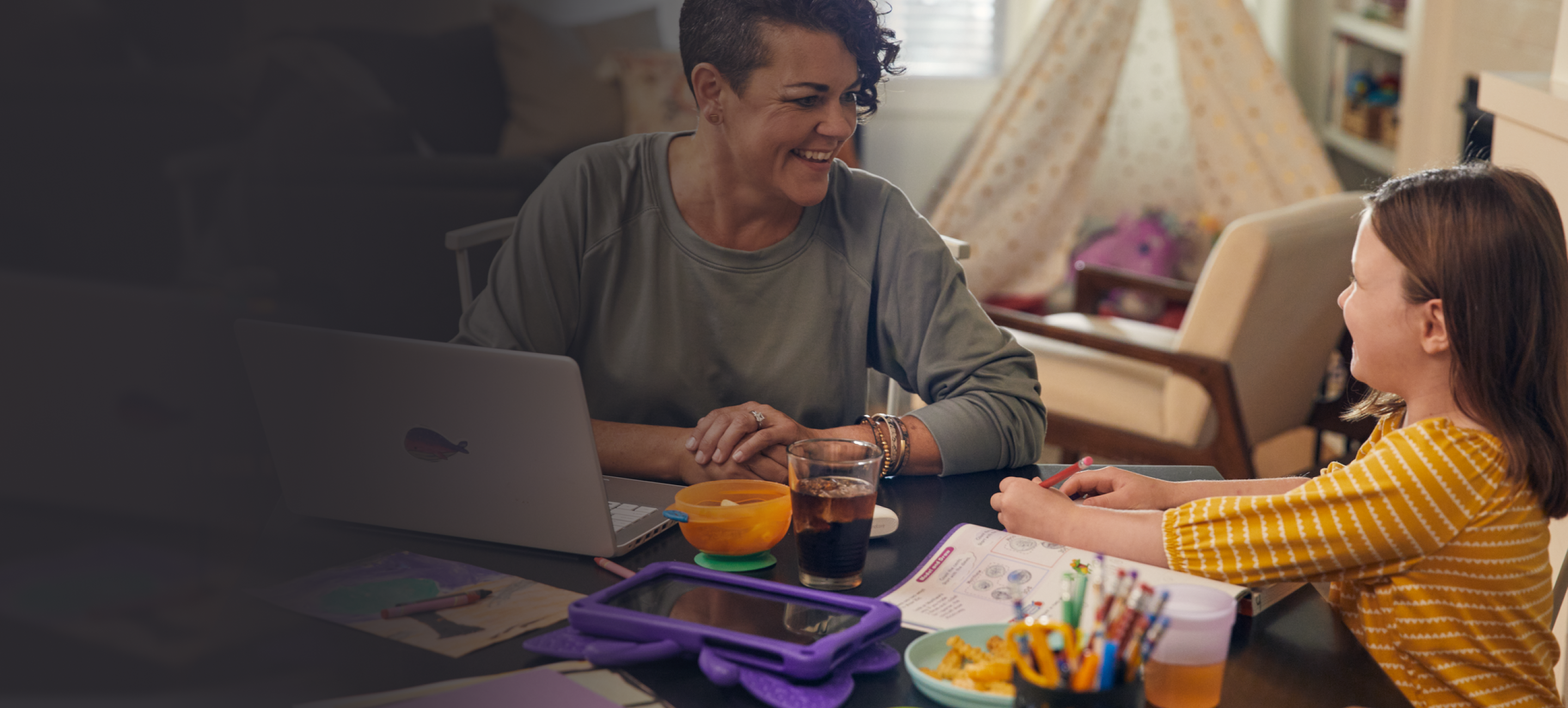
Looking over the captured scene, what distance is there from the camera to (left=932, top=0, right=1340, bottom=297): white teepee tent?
133 inches

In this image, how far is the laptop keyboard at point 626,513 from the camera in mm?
942

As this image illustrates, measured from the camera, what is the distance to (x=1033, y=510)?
2.99 ft

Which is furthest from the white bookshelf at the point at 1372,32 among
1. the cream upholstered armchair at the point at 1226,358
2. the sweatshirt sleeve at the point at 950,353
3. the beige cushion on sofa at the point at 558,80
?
the sweatshirt sleeve at the point at 950,353

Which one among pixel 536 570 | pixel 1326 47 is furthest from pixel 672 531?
pixel 1326 47

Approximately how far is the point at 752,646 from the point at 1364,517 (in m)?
0.48

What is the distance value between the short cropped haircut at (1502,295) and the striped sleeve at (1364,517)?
0.13 feet

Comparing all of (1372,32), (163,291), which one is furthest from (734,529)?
(1372,32)

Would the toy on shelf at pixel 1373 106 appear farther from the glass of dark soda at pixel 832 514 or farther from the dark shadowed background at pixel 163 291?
the dark shadowed background at pixel 163 291

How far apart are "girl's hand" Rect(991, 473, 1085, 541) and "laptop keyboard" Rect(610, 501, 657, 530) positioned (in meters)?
0.30

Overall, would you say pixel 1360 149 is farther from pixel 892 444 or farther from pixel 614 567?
pixel 614 567

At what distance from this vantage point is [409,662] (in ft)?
2.31

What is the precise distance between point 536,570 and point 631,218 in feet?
1.63

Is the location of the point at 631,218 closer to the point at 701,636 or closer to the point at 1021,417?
the point at 1021,417

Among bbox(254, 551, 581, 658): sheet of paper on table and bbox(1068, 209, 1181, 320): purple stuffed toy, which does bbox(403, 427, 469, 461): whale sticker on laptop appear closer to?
bbox(254, 551, 581, 658): sheet of paper on table
